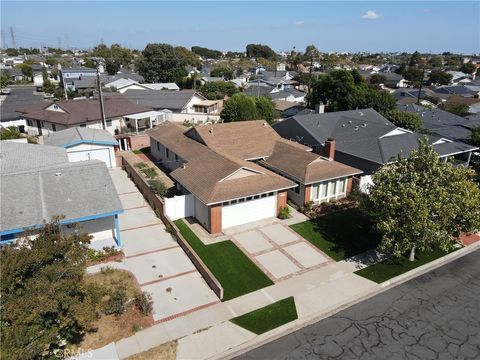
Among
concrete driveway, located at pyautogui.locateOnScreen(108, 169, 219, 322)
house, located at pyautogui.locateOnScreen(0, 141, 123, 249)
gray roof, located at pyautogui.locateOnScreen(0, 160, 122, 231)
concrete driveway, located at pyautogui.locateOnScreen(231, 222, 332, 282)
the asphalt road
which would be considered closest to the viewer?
the asphalt road

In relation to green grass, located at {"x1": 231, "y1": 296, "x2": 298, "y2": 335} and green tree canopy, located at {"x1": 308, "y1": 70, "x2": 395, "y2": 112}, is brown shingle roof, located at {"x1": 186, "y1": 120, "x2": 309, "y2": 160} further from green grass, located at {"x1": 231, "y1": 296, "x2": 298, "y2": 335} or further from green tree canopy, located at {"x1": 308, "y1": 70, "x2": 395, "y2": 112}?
green tree canopy, located at {"x1": 308, "y1": 70, "x2": 395, "y2": 112}

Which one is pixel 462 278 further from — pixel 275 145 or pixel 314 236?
pixel 275 145

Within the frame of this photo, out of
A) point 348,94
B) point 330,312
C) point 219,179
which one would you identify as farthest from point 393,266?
point 348,94

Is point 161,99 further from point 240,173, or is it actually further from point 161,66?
point 240,173

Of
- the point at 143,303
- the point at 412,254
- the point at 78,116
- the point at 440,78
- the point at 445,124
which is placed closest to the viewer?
the point at 143,303

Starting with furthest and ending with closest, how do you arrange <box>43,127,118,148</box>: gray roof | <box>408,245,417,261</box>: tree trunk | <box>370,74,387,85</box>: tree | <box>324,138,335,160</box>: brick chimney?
<box>370,74,387,85</box>: tree → <box>43,127,118,148</box>: gray roof → <box>324,138,335,160</box>: brick chimney → <box>408,245,417,261</box>: tree trunk

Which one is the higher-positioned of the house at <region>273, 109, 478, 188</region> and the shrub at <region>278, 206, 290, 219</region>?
the house at <region>273, 109, 478, 188</region>

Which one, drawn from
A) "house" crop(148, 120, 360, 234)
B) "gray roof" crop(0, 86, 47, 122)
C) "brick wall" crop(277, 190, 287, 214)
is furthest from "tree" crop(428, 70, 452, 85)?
"gray roof" crop(0, 86, 47, 122)
